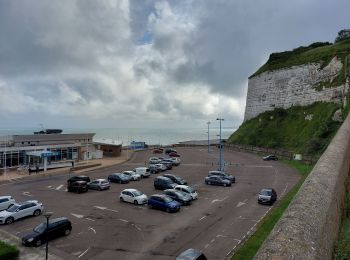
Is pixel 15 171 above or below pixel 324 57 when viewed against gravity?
below

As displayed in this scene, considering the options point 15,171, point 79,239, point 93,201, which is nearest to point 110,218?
point 79,239

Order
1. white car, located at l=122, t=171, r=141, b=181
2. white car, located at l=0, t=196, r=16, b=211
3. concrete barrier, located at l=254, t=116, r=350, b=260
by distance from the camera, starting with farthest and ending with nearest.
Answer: white car, located at l=122, t=171, r=141, b=181 → white car, located at l=0, t=196, r=16, b=211 → concrete barrier, located at l=254, t=116, r=350, b=260

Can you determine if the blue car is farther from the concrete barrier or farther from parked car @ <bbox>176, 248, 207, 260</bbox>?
the concrete barrier

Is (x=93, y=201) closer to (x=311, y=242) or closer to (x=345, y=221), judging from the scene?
(x=345, y=221)

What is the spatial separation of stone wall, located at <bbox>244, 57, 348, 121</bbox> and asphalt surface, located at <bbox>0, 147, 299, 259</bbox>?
36729mm

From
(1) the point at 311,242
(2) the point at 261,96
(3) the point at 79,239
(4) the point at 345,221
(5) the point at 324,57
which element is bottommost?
(3) the point at 79,239

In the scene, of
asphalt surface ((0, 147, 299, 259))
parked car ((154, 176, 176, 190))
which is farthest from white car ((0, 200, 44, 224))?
parked car ((154, 176, 176, 190))

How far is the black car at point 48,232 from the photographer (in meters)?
22.7

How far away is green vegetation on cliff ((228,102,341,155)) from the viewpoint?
6006 cm

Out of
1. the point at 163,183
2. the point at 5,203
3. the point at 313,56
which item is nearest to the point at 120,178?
the point at 163,183

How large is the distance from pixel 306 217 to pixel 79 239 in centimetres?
→ 1906

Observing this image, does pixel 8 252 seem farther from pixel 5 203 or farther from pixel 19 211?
pixel 5 203

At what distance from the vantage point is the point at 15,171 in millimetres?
56250

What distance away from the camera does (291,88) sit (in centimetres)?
8738
